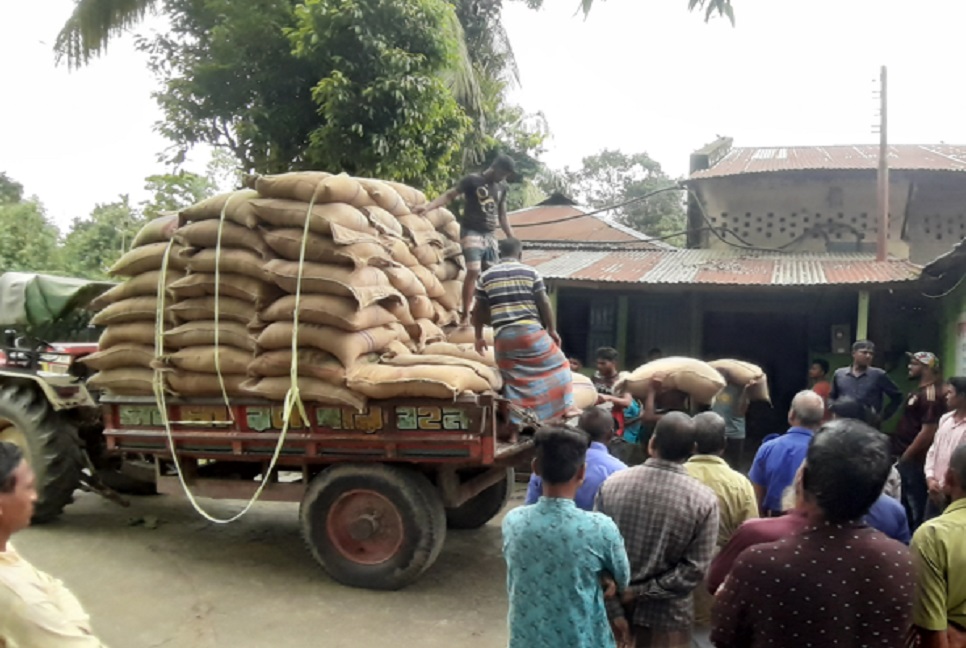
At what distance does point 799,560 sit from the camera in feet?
5.89

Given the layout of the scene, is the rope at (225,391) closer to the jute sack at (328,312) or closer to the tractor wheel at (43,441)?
the jute sack at (328,312)

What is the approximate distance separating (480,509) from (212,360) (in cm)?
236

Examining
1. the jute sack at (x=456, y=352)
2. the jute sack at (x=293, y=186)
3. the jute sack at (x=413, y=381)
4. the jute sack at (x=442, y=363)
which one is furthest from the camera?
the jute sack at (x=456, y=352)

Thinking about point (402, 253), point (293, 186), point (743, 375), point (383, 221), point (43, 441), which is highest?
point (293, 186)

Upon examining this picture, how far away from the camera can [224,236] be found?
503 cm

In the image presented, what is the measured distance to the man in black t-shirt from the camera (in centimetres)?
577

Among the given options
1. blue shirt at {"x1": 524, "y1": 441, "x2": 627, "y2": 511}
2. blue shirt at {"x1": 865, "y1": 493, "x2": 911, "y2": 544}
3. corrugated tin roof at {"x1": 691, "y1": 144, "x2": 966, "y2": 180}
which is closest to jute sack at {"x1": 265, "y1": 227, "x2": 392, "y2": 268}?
blue shirt at {"x1": 524, "y1": 441, "x2": 627, "y2": 511}

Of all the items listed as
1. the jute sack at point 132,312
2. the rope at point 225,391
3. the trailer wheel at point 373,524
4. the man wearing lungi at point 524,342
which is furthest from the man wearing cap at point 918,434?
the jute sack at point 132,312

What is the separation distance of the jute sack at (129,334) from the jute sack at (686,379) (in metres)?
3.38

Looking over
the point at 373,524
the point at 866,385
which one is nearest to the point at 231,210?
the point at 373,524

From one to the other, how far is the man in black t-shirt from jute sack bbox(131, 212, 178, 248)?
1675 mm

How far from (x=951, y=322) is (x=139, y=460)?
8.19 m

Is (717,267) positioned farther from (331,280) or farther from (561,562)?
(561,562)

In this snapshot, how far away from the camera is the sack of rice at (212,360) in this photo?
16.0 ft
